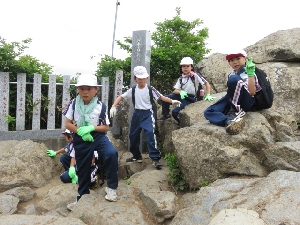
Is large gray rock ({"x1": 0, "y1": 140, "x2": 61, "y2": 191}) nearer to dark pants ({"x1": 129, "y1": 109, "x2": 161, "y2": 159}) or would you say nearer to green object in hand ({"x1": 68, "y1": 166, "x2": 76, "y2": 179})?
green object in hand ({"x1": 68, "y1": 166, "x2": 76, "y2": 179})

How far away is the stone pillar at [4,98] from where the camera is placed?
708 centimetres

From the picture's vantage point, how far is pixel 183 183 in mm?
4980

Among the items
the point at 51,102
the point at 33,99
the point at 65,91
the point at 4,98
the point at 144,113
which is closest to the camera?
the point at 144,113

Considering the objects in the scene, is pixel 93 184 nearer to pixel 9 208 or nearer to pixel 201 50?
pixel 9 208

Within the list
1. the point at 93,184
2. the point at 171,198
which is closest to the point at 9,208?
the point at 93,184

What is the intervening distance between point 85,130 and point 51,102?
385 cm

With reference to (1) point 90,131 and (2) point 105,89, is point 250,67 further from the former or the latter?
(2) point 105,89

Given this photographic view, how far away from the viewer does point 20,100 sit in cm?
721

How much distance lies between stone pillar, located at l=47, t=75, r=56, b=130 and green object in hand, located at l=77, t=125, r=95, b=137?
376 cm

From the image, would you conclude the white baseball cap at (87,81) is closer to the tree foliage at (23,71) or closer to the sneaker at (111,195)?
the sneaker at (111,195)

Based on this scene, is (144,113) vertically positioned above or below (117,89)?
below

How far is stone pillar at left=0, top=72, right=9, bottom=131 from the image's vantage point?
7.08 meters

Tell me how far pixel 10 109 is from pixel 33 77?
992 millimetres

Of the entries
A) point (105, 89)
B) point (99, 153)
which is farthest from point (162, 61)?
point (99, 153)
